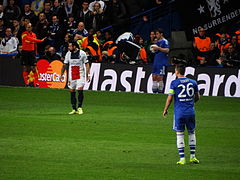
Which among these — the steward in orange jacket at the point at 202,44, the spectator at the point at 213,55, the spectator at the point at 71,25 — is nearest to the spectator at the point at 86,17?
the spectator at the point at 71,25

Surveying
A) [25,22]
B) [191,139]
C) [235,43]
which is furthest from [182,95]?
[25,22]

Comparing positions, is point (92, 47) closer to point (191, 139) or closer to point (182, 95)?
point (182, 95)

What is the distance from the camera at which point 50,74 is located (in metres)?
29.3

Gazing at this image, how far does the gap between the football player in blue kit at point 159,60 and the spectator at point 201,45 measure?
2.39 metres

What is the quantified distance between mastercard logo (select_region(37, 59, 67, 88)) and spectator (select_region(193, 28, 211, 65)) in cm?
545

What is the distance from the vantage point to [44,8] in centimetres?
3244

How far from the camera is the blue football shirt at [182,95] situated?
12.9m

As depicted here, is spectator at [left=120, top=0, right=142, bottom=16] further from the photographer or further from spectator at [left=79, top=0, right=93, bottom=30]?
the photographer

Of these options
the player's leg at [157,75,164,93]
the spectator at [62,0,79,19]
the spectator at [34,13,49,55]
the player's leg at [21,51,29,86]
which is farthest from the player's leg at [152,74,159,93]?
the spectator at [62,0,79,19]

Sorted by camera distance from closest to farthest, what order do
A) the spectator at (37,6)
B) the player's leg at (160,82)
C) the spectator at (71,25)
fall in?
the player's leg at (160,82)
the spectator at (71,25)
the spectator at (37,6)

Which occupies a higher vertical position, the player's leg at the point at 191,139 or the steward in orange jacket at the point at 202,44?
the steward in orange jacket at the point at 202,44

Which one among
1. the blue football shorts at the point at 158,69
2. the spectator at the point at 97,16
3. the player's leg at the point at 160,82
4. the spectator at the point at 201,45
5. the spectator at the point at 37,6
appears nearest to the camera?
the blue football shorts at the point at 158,69

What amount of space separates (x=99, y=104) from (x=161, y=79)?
327 cm

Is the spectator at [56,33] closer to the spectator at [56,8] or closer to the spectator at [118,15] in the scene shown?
the spectator at [56,8]
